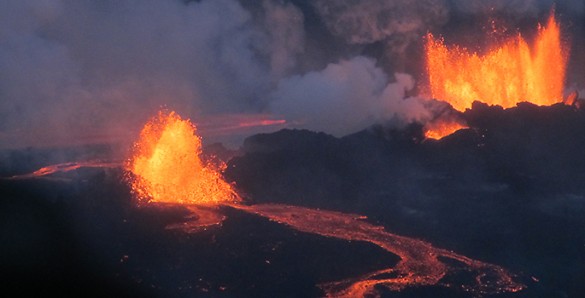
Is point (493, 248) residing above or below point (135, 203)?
below

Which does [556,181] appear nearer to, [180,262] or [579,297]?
[579,297]

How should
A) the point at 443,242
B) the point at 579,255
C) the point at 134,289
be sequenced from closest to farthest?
the point at 134,289
the point at 579,255
the point at 443,242

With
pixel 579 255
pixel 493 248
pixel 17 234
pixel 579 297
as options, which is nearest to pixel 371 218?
pixel 493 248

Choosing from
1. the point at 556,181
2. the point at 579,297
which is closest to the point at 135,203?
the point at 579,297

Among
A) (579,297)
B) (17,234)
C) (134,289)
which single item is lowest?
(579,297)

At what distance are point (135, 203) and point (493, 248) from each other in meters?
46.2

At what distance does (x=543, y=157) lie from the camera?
359 feet

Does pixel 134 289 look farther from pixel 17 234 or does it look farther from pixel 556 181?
pixel 556 181

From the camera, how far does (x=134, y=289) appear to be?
54.7 metres

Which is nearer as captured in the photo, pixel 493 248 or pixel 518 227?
pixel 493 248

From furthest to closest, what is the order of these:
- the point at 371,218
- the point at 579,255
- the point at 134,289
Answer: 1. the point at 371,218
2. the point at 579,255
3. the point at 134,289

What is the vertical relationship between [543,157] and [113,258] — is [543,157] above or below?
above

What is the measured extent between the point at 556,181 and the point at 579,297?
146ft

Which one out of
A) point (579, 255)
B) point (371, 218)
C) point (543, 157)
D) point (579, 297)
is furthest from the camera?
point (543, 157)
